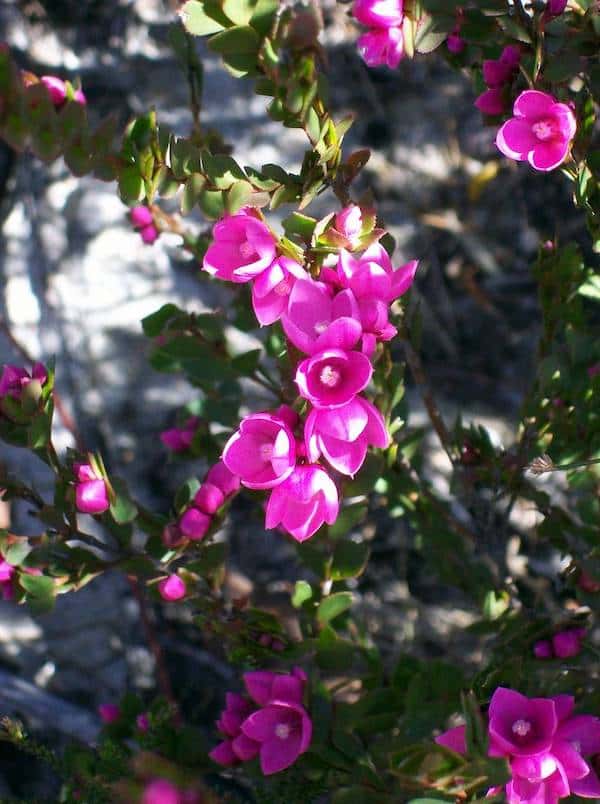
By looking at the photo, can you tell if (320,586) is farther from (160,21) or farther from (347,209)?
(160,21)

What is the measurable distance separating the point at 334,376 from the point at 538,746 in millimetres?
416

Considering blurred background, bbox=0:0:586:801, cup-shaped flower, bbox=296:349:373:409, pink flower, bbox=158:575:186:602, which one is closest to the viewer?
cup-shaped flower, bbox=296:349:373:409

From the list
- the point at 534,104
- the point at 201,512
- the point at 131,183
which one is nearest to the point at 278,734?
the point at 201,512

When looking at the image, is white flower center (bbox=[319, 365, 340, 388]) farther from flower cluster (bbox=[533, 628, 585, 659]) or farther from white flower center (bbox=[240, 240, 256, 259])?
flower cluster (bbox=[533, 628, 585, 659])

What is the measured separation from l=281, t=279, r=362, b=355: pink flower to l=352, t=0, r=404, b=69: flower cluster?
318mm

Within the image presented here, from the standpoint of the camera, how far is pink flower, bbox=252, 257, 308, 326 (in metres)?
0.80

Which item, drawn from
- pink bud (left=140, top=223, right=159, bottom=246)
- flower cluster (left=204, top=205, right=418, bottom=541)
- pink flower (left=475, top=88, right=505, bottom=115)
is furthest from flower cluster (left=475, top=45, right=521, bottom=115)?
pink bud (left=140, top=223, right=159, bottom=246)

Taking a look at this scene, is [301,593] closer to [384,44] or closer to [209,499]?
[209,499]

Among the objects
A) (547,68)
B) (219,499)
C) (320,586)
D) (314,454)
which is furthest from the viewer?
(320,586)

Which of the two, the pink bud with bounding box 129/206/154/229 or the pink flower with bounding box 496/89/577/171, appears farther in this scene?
the pink bud with bounding box 129/206/154/229

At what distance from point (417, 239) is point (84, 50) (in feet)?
2.64

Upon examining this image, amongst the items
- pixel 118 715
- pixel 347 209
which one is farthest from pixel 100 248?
pixel 347 209

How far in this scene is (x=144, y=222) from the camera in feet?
4.37

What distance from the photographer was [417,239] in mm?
1956
